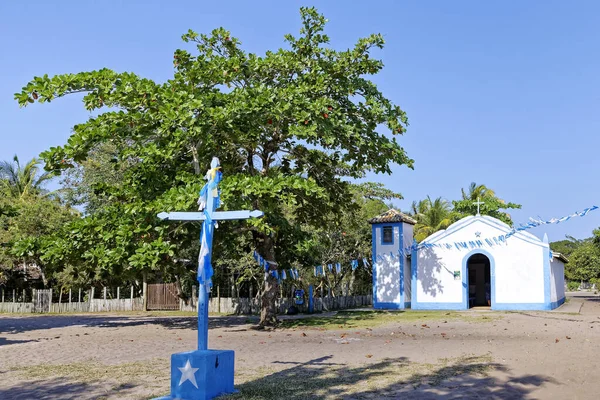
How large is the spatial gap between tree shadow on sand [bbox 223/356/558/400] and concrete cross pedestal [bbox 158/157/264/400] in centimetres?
31

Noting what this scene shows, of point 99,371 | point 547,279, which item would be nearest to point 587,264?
point 547,279

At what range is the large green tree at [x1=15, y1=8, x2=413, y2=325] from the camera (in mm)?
16078

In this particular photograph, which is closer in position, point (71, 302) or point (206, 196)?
point (206, 196)

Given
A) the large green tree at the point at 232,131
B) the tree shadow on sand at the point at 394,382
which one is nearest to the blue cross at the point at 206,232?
the tree shadow on sand at the point at 394,382

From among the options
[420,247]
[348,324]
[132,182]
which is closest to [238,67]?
[132,182]

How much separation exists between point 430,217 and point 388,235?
15180 mm

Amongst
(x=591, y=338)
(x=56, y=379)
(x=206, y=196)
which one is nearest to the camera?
(x=206, y=196)

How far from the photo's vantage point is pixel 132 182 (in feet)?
64.9

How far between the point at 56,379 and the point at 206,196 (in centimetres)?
405

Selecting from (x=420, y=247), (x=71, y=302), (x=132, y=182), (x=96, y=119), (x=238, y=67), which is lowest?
(x=71, y=302)

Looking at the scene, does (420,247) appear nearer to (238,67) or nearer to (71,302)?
(238,67)

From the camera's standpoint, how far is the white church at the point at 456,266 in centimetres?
2655

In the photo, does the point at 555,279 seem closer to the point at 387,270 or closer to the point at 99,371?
the point at 387,270

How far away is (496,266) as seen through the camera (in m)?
27.2
